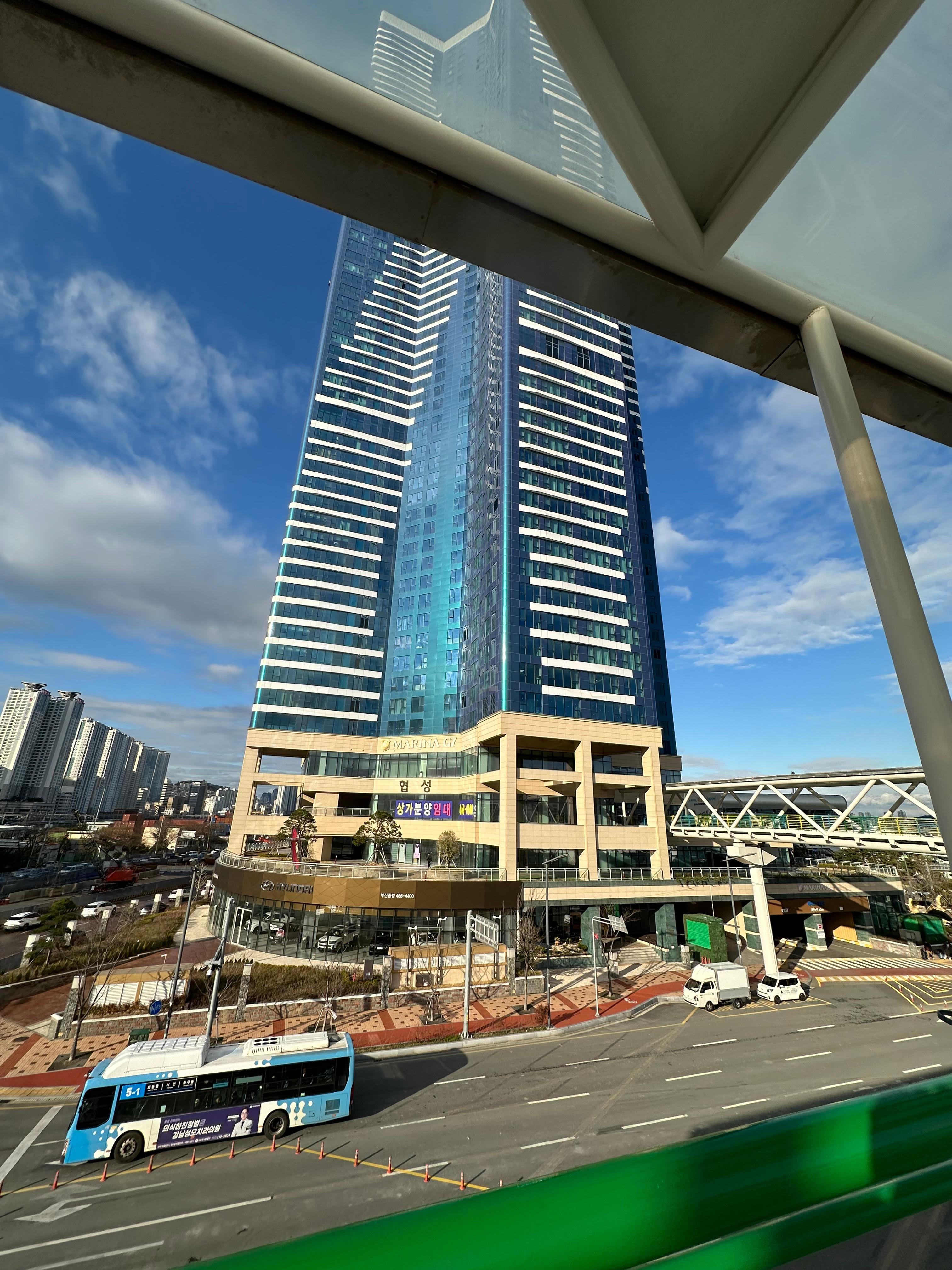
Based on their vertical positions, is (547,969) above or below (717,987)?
above

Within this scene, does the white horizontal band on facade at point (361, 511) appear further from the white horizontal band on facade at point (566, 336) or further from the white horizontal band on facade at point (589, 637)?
the white horizontal band on facade at point (589, 637)

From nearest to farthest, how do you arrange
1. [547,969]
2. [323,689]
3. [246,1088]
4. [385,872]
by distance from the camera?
[246,1088], [547,969], [385,872], [323,689]

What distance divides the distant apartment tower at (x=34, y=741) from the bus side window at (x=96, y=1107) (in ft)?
536

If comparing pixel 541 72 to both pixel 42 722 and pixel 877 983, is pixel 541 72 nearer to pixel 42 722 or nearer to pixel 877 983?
pixel 877 983

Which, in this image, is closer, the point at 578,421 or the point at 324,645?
the point at 578,421

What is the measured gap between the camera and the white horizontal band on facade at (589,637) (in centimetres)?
4662

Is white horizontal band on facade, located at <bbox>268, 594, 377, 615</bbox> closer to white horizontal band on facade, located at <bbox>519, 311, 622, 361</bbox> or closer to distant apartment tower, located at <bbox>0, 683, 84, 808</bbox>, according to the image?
white horizontal band on facade, located at <bbox>519, 311, 622, 361</bbox>

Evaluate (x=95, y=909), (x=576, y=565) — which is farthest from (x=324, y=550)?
(x=95, y=909)

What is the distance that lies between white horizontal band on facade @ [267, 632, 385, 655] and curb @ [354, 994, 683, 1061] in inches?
1609

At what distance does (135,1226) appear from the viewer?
40.4 ft

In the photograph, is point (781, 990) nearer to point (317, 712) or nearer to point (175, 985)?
point (175, 985)

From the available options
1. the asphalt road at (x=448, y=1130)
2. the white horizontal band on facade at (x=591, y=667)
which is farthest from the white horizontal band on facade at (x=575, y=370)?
the asphalt road at (x=448, y=1130)

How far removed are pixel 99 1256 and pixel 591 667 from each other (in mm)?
40843

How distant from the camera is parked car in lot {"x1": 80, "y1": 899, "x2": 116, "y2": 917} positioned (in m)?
49.2
